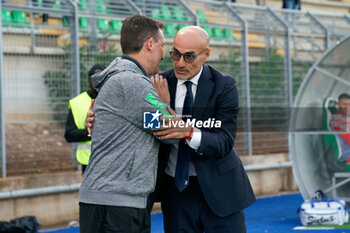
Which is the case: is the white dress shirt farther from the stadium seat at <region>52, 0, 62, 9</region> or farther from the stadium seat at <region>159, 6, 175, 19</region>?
the stadium seat at <region>159, 6, 175, 19</region>

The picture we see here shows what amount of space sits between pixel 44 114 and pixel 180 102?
5381 millimetres

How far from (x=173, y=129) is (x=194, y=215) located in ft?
2.23

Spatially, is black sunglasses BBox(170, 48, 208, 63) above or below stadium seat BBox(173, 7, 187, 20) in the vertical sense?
below

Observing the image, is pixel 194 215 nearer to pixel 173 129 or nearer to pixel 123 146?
pixel 173 129

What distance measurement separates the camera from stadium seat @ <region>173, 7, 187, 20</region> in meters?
10.7

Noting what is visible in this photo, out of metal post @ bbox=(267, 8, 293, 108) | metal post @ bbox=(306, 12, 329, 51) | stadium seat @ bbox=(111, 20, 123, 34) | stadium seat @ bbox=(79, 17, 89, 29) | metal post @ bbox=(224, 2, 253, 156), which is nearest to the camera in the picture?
stadium seat @ bbox=(79, 17, 89, 29)

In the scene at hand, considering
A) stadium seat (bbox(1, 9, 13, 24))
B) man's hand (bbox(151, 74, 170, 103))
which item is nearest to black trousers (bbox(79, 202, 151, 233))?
man's hand (bbox(151, 74, 170, 103))

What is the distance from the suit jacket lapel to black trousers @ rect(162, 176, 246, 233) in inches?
15.8

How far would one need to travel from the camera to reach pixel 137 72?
3.49 m

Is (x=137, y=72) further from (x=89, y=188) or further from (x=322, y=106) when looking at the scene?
(x=322, y=106)

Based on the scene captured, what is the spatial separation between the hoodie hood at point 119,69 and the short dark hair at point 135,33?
66 mm

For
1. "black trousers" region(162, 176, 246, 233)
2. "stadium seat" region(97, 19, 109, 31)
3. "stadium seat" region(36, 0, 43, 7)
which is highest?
"stadium seat" region(36, 0, 43, 7)

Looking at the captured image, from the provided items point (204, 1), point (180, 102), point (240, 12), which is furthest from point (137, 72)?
point (240, 12)

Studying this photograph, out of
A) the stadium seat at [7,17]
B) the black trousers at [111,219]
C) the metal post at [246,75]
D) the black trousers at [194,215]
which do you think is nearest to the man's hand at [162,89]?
the black trousers at [194,215]
